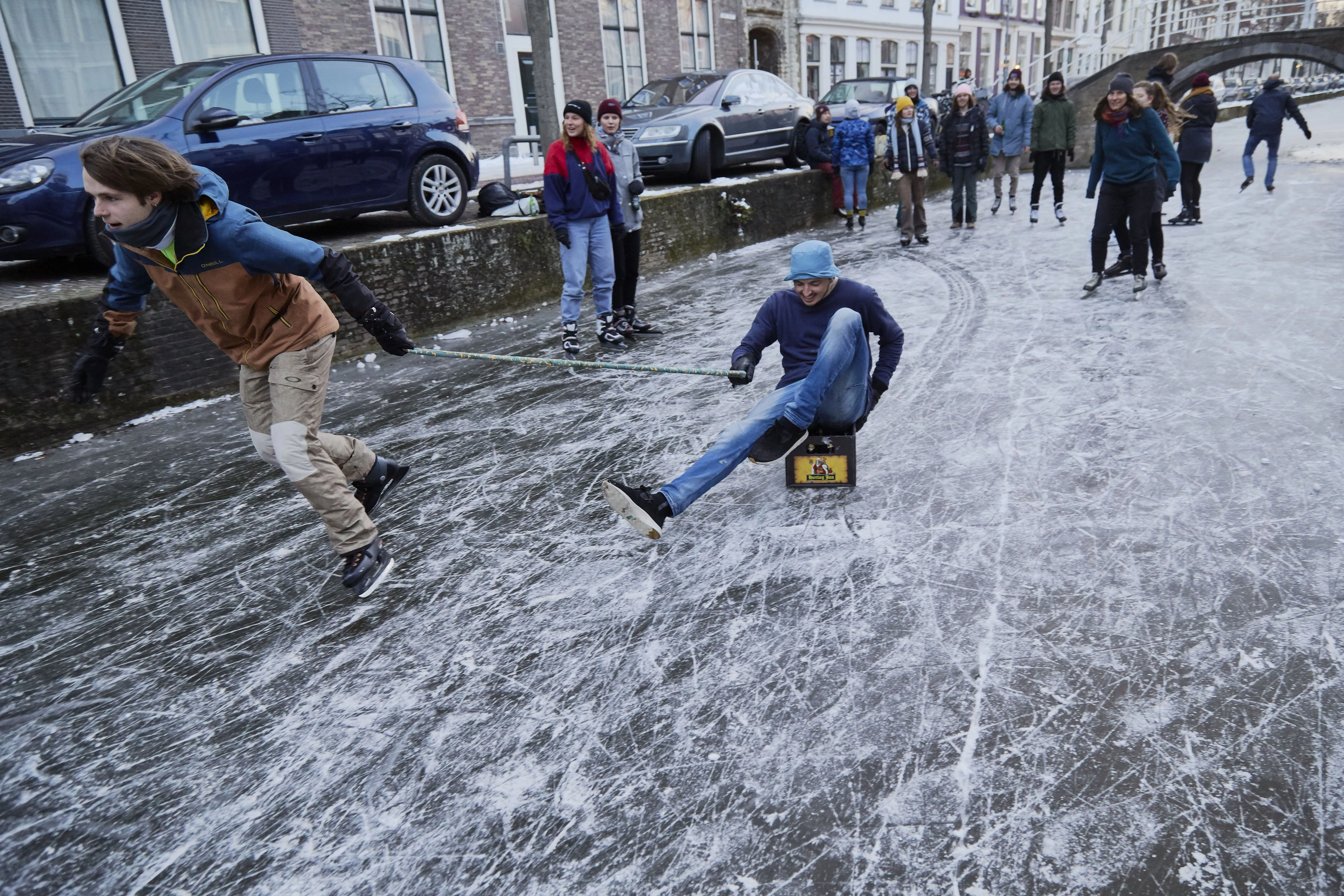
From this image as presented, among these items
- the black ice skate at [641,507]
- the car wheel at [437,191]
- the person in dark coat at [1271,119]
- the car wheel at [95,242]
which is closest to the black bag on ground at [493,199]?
the car wheel at [437,191]

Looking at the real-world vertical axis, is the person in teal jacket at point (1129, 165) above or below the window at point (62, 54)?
below

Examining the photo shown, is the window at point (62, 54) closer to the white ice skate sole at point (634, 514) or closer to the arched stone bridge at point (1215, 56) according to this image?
the white ice skate sole at point (634, 514)

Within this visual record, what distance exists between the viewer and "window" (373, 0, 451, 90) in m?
16.9

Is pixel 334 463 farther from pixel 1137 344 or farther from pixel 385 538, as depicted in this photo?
pixel 1137 344

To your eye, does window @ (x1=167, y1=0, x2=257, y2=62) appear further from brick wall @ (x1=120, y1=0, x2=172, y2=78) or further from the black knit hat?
the black knit hat

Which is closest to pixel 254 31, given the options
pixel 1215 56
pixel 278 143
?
pixel 278 143

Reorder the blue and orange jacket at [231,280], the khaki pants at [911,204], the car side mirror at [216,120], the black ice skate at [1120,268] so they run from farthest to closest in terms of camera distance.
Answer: the khaki pants at [911,204] < the black ice skate at [1120,268] < the car side mirror at [216,120] < the blue and orange jacket at [231,280]

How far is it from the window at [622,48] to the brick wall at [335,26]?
6.39 m

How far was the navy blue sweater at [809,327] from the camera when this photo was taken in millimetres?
3975

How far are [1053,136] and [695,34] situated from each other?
15386 mm

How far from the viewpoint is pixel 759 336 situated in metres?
4.05

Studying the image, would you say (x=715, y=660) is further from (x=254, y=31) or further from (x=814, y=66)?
(x=814, y=66)

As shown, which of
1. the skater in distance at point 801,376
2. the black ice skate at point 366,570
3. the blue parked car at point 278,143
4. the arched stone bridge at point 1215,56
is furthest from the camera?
the arched stone bridge at point 1215,56

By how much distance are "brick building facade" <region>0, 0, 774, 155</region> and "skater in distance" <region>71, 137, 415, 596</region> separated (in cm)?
782
